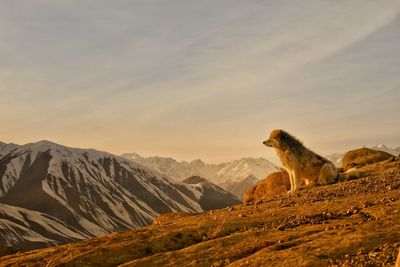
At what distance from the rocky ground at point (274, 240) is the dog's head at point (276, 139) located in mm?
8008

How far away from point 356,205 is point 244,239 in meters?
6.56

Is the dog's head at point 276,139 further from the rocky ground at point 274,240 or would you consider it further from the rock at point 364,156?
the rock at point 364,156

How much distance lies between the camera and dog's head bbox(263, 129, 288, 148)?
33125 millimetres

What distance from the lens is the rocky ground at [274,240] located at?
14789 millimetres

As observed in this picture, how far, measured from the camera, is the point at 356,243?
49.8 feet

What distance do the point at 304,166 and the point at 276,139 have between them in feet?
9.22

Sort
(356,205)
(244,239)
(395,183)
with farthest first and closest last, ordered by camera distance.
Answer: (395,183) → (356,205) → (244,239)

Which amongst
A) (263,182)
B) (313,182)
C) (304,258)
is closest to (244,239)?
(304,258)

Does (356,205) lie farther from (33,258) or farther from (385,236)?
(33,258)

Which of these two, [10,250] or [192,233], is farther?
[10,250]

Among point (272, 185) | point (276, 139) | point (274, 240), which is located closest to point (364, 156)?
point (272, 185)

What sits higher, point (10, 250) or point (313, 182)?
point (313, 182)

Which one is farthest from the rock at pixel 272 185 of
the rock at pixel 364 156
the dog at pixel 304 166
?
the dog at pixel 304 166

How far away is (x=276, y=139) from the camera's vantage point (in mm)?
33344
